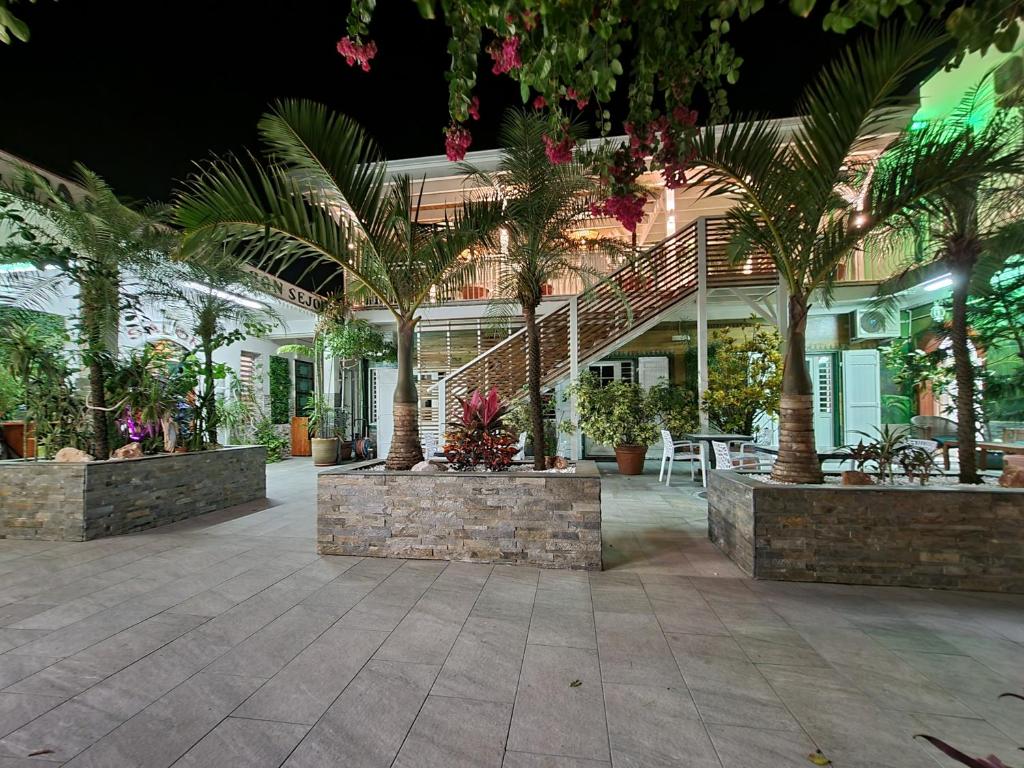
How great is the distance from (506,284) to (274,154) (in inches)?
76.0

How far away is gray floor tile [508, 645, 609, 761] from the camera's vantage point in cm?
146

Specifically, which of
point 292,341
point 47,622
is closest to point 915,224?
point 47,622

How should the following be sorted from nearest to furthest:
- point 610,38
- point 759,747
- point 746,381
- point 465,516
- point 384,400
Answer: point 610,38 < point 759,747 < point 465,516 < point 746,381 < point 384,400

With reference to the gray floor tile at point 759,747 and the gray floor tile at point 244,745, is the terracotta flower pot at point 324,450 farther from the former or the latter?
A: the gray floor tile at point 759,747

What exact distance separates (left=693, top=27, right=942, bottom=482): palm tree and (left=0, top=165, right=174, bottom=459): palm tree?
481 centimetres

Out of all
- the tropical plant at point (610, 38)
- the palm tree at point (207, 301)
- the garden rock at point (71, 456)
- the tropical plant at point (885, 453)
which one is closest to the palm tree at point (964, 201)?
the tropical plant at point (885, 453)

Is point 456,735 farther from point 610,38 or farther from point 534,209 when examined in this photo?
point 534,209

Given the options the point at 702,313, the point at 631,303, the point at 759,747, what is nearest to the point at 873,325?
the point at 702,313

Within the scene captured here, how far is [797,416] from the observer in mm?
3004

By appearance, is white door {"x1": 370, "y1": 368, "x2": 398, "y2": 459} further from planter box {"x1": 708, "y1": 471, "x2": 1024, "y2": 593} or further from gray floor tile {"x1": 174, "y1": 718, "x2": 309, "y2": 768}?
gray floor tile {"x1": 174, "y1": 718, "x2": 309, "y2": 768}

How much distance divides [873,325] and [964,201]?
5.84 metres

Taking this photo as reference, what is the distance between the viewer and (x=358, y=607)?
8.18 ft

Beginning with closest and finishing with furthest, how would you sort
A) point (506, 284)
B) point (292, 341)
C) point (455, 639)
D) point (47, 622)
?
point (455, 639)
point (47, 622)
point (506, 284)
point (292, 341)

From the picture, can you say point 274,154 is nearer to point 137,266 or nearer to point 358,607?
point 137,266
